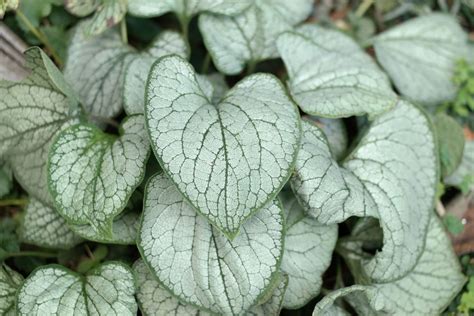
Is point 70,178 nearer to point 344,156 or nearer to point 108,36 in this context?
point 108,36

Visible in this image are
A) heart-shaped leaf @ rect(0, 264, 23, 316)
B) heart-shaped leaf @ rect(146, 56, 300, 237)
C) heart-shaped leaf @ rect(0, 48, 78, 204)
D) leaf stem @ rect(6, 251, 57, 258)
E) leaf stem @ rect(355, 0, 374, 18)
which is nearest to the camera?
heart-shaped leaf @ rect(146, 56, 300, 237)

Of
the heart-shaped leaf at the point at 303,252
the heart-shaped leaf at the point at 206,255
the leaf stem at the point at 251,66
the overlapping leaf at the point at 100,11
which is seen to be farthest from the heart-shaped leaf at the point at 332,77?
the overlapping leaf at the point at 100,11

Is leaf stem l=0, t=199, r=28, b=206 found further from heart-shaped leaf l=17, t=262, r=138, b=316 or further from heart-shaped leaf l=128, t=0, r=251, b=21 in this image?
heart-shaped leaf l=128, t=0, r=251, b=21

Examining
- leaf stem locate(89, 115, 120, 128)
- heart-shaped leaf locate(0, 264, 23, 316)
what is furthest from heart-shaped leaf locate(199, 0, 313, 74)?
heart-shaped leaf locate(0, 264, 23, 316)

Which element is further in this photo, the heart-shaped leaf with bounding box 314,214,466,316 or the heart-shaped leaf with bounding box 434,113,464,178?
the heart-shaped leaf with bounding box 434,113,464,178

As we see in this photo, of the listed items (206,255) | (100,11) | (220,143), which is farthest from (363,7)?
(206,255)

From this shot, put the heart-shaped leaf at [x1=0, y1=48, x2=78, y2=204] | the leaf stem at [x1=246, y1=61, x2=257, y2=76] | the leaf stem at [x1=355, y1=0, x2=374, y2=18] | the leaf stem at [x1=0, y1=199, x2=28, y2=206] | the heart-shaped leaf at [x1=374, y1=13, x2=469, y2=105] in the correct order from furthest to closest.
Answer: the leaf stem at [x1=355, y1=0, x2=374, y2=18] → the heart-shaped leaf at [x1=374, y1=13, x2=469, y2=105] → the leaf stem at [x1=246, y1=61, x2=257, y2=76] → the leaf stem at [x1=0, y1=199, x2=28, y2=206] → the heart-shaped leaf at [x1=0, y1=48, x2=78, y2=204]

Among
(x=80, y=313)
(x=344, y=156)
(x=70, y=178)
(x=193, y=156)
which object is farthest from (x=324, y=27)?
(x=80, y=313)

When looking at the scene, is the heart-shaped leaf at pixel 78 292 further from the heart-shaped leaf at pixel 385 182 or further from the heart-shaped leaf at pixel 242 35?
the heart-shaped leaf at pixel 242 35
